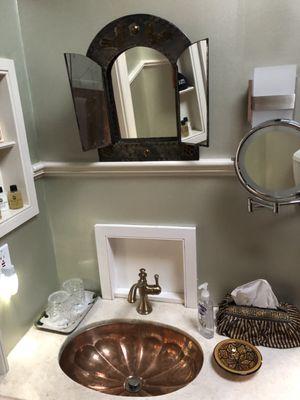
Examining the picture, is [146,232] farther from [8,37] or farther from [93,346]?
[8,37]

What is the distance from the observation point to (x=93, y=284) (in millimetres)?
1532

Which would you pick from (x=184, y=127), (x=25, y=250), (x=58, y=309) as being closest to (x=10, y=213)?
(x=25, y=250)

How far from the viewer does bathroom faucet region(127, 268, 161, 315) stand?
1.34 m

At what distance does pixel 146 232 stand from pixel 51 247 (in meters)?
0.43

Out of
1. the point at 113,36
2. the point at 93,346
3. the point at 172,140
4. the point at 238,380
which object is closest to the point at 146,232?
the point at 172,140

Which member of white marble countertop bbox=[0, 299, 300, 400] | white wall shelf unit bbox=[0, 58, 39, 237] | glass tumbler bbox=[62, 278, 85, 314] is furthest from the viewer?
glass tumbler bbox=[62, 278, 85, 314]

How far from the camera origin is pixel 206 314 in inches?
49.2

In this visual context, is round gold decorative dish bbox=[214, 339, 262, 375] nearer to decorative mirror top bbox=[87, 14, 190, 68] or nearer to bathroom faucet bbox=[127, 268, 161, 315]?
bathroom faucet bbox=[127, 268, 161, 315]

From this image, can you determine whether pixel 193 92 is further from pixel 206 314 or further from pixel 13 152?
pixel 206 314

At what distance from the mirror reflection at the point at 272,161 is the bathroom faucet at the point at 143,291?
0.53 m

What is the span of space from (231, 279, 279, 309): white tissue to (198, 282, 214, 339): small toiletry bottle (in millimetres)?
114

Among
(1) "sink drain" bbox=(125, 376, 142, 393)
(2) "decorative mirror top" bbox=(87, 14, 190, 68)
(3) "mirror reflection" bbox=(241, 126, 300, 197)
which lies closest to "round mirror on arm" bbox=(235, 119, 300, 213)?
(3) "mirror reflection" bbox=(241, 126, 300, 197)

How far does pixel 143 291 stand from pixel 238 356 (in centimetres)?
41

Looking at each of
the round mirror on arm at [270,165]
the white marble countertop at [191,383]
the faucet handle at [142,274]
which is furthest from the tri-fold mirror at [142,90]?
the white marble countertop at [191,383]
